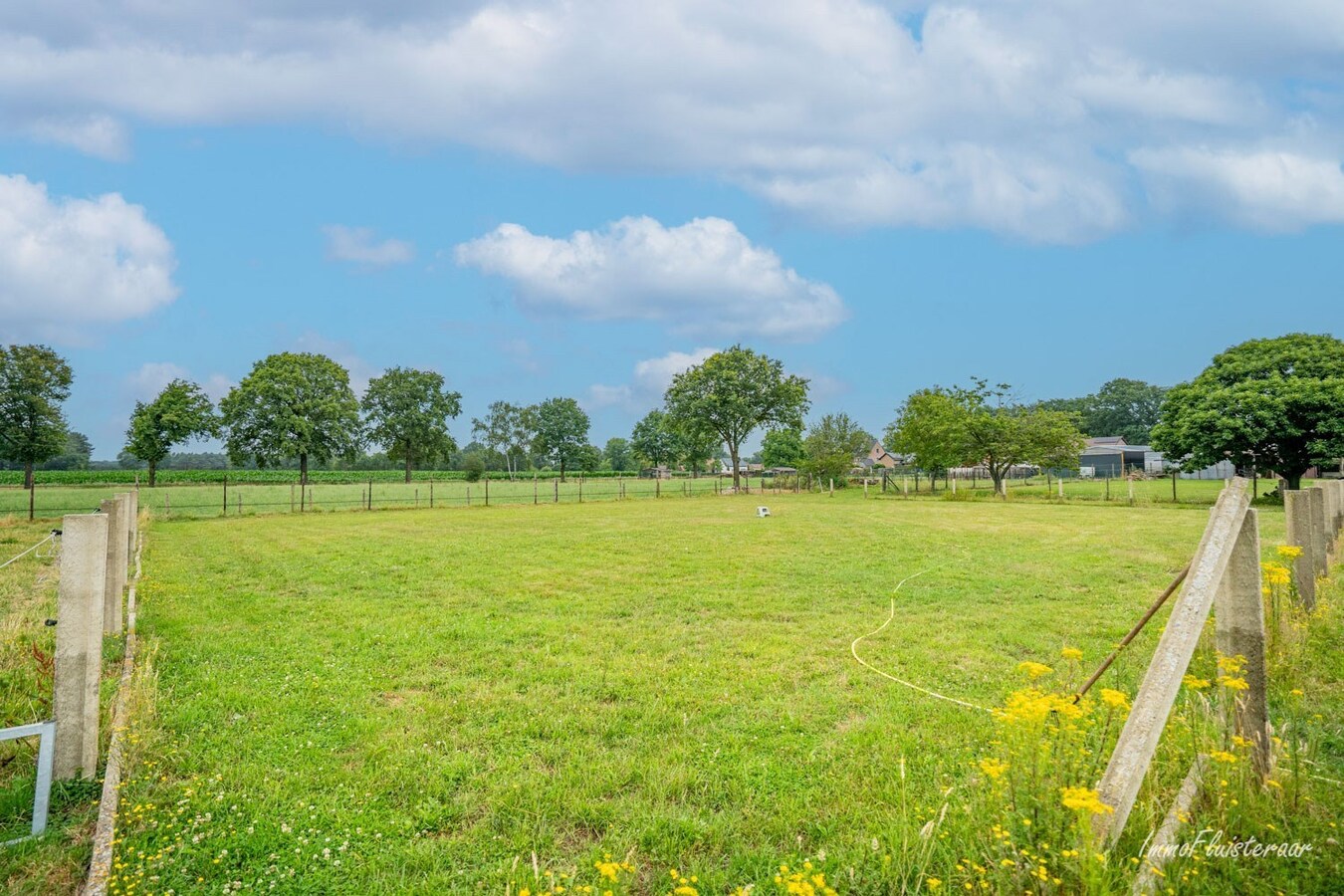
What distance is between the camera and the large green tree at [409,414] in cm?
7319

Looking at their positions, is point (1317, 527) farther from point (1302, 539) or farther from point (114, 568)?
point (114, 568)

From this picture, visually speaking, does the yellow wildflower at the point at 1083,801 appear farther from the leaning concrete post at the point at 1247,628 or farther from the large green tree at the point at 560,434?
the large green tree at the point at 560,434

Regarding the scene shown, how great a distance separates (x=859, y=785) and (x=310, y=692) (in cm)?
424

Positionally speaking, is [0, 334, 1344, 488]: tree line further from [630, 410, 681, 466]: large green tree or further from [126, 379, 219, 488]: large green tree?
[630, 410, 681, 466]: large green tree

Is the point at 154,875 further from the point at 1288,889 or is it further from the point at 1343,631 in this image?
the point at 1343,631

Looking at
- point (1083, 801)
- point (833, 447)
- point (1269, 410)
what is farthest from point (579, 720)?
point (833, 447)

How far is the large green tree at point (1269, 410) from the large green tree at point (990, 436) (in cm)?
611

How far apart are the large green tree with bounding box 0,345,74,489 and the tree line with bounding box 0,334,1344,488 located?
88mm

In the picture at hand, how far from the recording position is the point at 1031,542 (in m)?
14.4

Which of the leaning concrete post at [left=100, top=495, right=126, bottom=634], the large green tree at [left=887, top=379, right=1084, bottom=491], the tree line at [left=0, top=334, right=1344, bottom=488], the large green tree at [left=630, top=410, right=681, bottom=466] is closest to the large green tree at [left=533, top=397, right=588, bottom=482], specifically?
the large green tree at [left=630, top=410, right=681, bottom=466]

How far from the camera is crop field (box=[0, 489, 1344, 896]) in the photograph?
3.09m

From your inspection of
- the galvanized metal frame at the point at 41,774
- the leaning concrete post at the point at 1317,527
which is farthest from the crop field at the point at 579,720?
the leaning concrete post at the point at 1317,527

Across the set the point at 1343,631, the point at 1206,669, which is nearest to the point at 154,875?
the point at 1206,669

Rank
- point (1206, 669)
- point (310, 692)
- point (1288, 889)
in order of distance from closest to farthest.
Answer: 1. point (1288, 889)
2. point (1206, 669)
3. point (310, 692)
